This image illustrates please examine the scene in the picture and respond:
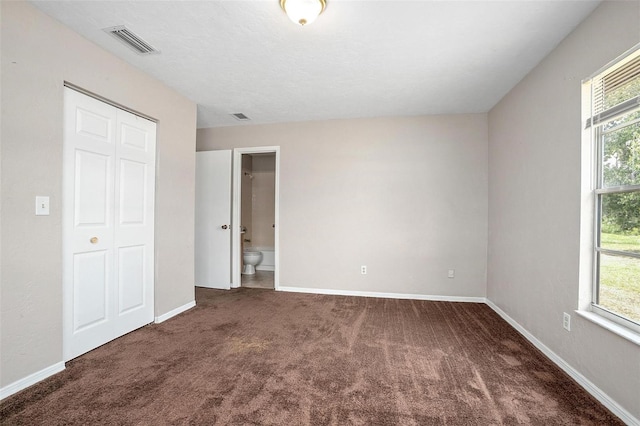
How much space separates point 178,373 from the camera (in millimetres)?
1998

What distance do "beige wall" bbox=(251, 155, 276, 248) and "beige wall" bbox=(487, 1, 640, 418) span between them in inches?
170

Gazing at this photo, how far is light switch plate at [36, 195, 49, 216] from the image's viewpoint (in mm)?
1899

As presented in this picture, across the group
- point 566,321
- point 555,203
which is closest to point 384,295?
point 566,321

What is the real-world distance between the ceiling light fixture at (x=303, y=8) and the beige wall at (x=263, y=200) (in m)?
4.42

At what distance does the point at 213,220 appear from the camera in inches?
166

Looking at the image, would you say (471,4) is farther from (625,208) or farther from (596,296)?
(596,296)

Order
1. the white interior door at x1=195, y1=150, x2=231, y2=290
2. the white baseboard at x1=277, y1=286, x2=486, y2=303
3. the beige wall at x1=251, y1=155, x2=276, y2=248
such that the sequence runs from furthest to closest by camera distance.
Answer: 1. the beige wall at x1=251, y1=155, x2=276, y2=248
2. the white interior door at x1=195, y1=150, x2=231, y2=290
3. the white baseboard at x1=277, y1=286, x2=486, y2=303

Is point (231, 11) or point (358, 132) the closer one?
point (231, 11)

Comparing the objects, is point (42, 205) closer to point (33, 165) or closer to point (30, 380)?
point (33, 165)

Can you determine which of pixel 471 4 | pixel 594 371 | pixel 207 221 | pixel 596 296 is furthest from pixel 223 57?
pixel 594 371

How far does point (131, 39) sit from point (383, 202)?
326 cm

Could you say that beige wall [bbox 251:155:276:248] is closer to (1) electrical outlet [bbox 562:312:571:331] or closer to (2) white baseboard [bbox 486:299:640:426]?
(2) white baseboard [bbox 486:299:640:426]

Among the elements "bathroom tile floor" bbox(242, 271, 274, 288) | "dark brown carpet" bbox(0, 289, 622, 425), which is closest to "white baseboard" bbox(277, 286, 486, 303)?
"bathroom tile floor" bbox(242, 271, 274, 288)

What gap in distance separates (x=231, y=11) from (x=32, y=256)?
7.08 feet
